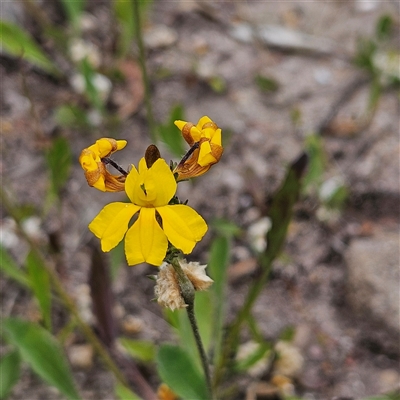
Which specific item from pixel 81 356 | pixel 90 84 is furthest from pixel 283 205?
pixel 90 84

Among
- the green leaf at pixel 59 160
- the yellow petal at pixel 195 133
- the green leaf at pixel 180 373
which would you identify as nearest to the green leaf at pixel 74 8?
the green leaf at pixel 59 160

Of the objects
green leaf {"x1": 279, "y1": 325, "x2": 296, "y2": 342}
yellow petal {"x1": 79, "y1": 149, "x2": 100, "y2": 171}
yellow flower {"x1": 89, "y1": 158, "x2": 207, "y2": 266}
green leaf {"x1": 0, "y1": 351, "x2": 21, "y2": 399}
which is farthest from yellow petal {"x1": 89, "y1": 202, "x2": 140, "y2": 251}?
green leaf {"x1": 279, "y1": 325, "x2": 296, "y2": 342}

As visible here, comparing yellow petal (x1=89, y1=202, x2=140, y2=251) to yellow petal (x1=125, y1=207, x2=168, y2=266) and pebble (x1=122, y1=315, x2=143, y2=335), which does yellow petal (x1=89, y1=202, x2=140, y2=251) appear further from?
pebble (x1=122, y1=315, x2=143, y2=335)

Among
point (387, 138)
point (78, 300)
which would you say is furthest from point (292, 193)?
point (387, 138)

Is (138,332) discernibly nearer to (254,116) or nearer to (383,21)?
(254,116)

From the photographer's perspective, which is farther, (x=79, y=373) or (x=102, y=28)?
(x=102, y=28)

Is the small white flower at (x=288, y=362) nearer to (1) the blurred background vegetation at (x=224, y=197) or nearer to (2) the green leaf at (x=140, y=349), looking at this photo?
(1) the blurred background vegetation at (x=224, y=197)
